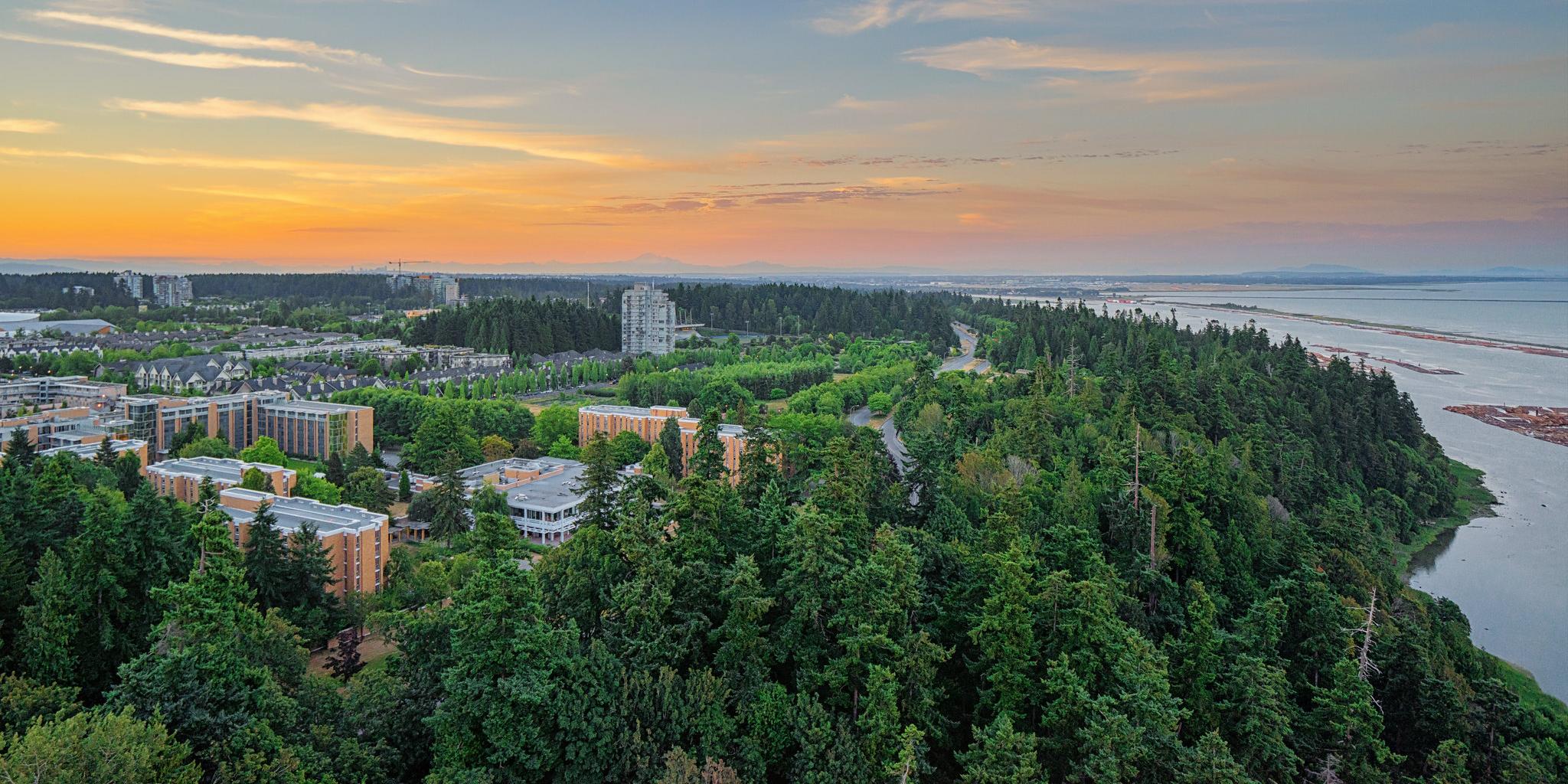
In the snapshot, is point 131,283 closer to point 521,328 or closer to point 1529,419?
point 521,328

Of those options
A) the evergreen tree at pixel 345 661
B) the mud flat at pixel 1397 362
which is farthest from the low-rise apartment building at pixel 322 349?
the mud flat at pixel 1397 362

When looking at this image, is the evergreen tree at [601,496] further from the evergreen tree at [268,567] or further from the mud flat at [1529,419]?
the mud flat at [1529,419]

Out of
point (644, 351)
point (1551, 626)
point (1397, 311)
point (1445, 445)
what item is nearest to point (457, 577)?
point (1551, 626)

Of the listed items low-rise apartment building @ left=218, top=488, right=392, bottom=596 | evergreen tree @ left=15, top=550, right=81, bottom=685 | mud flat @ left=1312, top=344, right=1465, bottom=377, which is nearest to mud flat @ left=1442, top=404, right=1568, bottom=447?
mud flat @ left=1312, top=344, right=1465, bottom=377

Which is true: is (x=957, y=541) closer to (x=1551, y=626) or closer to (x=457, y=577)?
(x=457, y=577)

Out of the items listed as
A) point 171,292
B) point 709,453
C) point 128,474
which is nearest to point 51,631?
point 709,453
